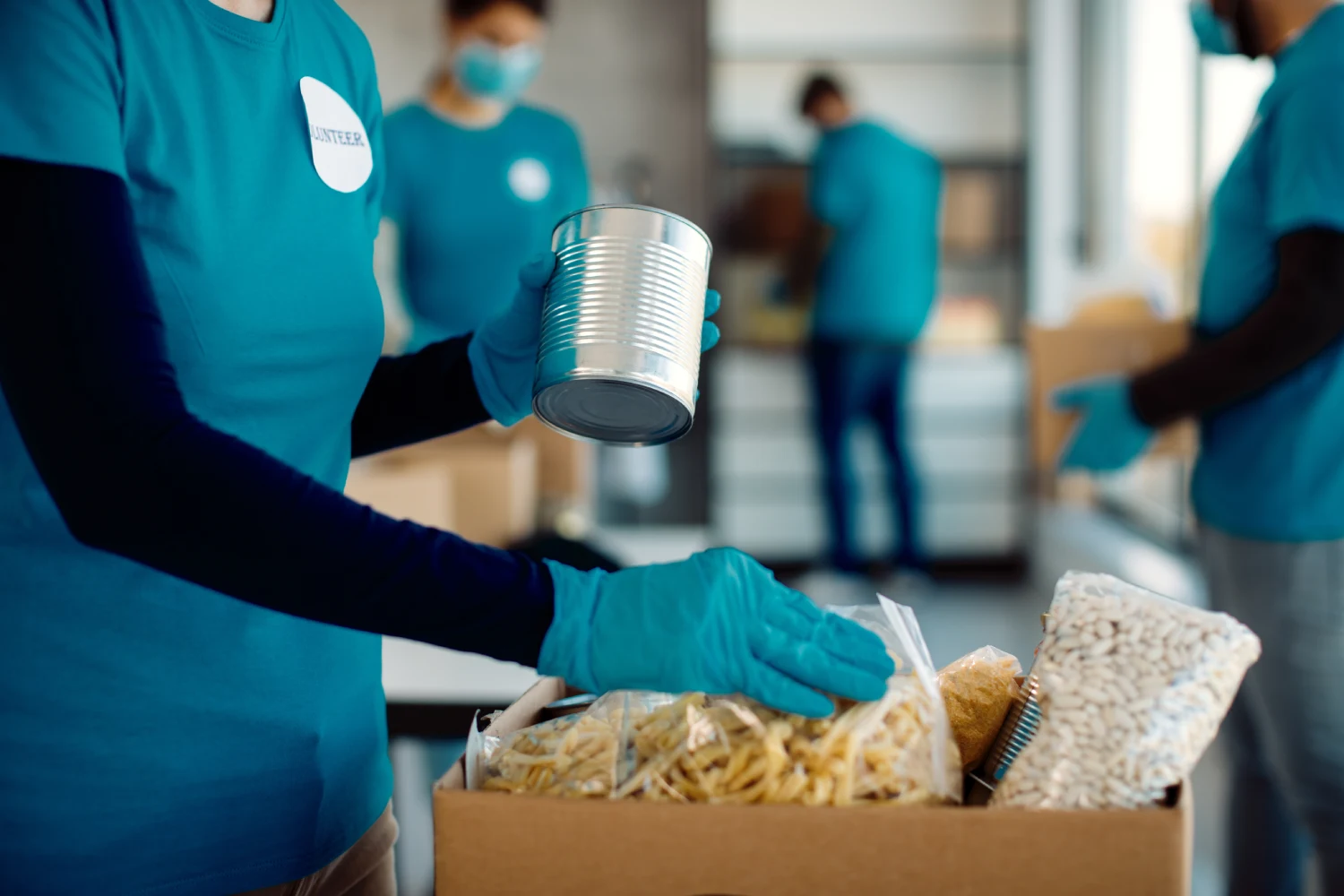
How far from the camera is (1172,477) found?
3.75 m

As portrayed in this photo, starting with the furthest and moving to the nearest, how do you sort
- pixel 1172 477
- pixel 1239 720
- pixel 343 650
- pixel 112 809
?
pixel 1172 477
pixel 1239 720
pixel 343 650
pixel 112 809

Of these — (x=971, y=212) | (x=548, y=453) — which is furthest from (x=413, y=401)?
(x=971, y=212)

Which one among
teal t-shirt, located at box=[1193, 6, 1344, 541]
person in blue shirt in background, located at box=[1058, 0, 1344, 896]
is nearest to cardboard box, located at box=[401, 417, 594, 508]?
person in blue shirt in background, located at box=[1058, 0, 1344, 896]

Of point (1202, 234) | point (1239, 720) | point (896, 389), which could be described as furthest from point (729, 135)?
point (1239, 720)

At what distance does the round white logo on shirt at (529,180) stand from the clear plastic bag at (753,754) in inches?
81.4

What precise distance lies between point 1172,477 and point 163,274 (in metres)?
3.62

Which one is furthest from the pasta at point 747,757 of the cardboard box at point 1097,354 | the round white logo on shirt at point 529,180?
the round white logo on shirt at point 529,180

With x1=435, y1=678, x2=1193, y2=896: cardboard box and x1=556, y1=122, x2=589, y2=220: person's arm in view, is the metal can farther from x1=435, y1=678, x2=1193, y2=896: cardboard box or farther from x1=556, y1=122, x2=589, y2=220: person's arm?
x1=556, y1=122, x2=589, y2=220: person's arm

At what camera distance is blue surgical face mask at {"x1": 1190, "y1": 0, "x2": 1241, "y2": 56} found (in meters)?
1.65

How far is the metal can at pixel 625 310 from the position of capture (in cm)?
74

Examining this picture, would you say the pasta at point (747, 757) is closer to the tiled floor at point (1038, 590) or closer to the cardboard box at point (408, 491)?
the cardboard box at point (408, 491)

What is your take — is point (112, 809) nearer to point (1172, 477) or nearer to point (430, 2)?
point (1172, 477)

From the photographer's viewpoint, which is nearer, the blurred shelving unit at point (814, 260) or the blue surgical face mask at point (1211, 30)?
the blue surgical face mask at point (1211, 30)

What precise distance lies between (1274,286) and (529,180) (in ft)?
5.45
